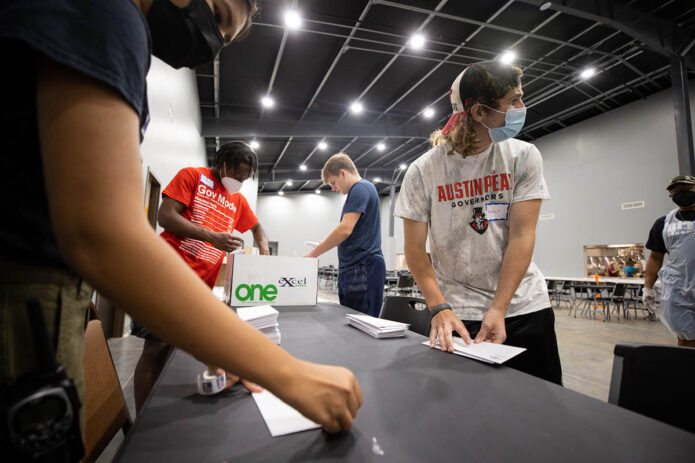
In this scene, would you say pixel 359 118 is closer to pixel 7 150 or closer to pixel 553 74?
pixel 553 74

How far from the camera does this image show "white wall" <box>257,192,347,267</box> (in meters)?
15.6

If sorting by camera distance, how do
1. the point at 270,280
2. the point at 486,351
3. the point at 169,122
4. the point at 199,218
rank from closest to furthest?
the point at 486,351
the point at 199,218
the point at 270,280
the point at 169,122

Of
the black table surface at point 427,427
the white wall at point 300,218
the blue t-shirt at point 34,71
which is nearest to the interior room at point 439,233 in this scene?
the black table surface at point 427,427

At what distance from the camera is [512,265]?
1.08 meters

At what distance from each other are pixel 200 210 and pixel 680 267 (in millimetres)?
3467

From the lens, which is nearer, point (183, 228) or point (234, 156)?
point (183, 228)

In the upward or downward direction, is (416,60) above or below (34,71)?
above

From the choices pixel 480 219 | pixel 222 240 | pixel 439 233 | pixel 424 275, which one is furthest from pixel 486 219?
pixel 222 240

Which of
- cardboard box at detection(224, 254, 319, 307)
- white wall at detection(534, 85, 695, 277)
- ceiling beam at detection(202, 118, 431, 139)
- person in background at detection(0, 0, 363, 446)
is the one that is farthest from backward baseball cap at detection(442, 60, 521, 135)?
white wall at detection(534, 85, 695, 277)

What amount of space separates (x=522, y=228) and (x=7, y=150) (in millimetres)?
1243

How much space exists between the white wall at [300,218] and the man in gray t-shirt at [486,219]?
14299mm

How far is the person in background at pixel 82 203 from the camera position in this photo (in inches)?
10.9

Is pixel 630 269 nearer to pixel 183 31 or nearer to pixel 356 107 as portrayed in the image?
pixel 356 107

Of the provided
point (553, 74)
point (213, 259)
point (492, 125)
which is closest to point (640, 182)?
point (553, 74)
